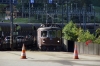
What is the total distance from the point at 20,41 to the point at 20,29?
26.0ft

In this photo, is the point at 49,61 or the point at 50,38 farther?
the point at 50,38

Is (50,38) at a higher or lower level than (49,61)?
higher

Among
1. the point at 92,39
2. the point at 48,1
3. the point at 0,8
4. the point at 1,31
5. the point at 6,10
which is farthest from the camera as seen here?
the point at 0,8

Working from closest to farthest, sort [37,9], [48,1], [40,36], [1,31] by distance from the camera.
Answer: [40,36] → [1,31] → [48,1] → [37,9]

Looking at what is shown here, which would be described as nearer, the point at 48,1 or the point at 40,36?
the point at 40,36

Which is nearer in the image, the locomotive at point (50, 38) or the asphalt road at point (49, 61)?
the asphalt road at point (49, 61)

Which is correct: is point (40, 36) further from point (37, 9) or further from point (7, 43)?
point (37, 9)

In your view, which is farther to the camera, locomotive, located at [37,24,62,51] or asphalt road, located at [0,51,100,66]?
locomotive, located at [37,24,62,51]

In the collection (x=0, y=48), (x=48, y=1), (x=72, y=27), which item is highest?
(x=48, y=1)

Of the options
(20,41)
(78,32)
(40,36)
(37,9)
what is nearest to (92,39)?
(78,32)

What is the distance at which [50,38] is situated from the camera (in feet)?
120

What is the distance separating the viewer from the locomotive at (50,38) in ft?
118

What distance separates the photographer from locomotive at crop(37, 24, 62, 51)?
3606cm

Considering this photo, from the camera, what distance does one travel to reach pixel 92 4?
78938 mm
